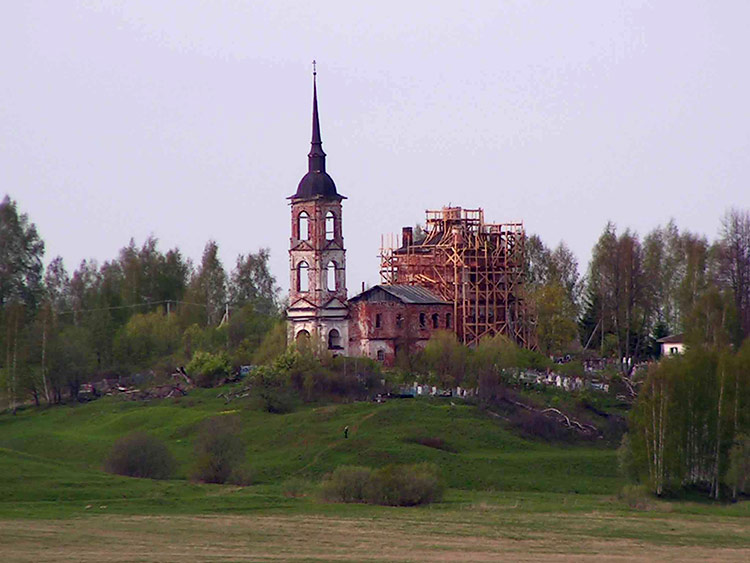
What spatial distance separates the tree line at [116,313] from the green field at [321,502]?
2.93 meters

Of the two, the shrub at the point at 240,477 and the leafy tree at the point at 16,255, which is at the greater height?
the leafy tree at the point at 16,255

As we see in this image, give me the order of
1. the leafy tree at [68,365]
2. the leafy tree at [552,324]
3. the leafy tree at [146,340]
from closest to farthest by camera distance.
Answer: the leafy tree at [68,365] → the leafy tree at [146,340] → the leafy tree at [552,324]

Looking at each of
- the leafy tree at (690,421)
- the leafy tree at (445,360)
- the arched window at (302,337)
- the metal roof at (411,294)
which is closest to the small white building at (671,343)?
the metal roof at (411,294)

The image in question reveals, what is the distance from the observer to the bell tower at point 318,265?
7888 centimetres

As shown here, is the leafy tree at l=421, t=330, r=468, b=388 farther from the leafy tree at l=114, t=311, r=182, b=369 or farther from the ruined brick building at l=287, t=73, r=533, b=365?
the leafy tree at l=114, t=311, r=182, b=369

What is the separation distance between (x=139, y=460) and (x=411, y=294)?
971 inches

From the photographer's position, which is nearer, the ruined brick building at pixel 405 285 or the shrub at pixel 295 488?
the shrub at pixel 295 488

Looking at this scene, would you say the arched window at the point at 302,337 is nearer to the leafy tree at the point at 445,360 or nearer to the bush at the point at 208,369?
the bush at the point at 208,369

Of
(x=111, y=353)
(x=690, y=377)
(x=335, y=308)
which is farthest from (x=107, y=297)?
(x=690, y=377)

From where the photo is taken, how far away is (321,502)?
53.7 metres

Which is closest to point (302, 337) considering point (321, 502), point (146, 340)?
point (146, 340)

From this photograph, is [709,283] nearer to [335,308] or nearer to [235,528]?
[335,308]

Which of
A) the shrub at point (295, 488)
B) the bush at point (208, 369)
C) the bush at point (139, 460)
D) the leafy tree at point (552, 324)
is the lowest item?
the shrub at point (295, 488)

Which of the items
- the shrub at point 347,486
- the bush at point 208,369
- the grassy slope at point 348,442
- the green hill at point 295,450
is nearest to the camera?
the shrub at point 347,486
